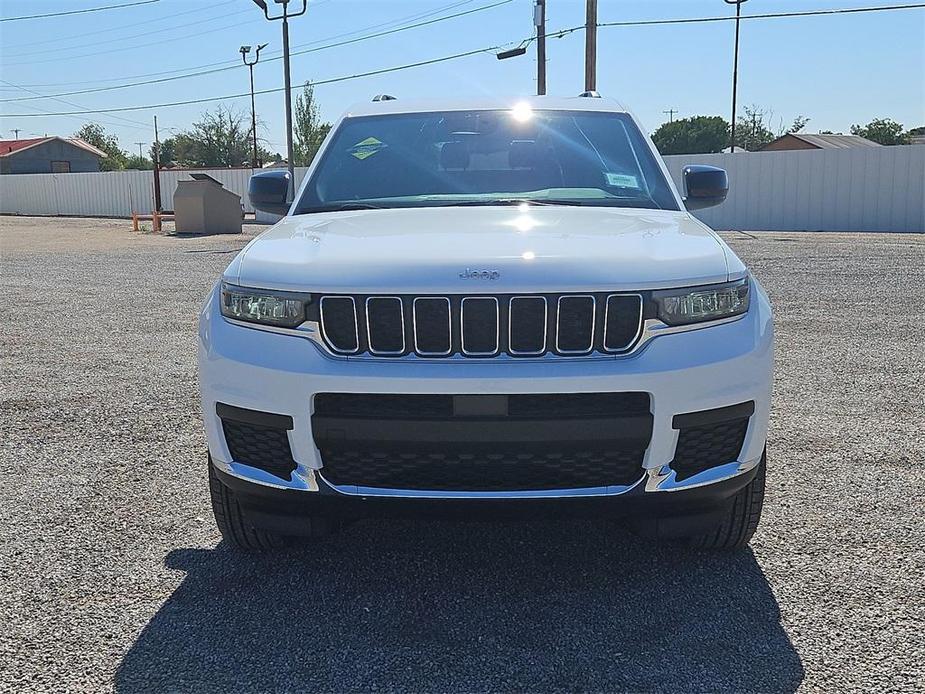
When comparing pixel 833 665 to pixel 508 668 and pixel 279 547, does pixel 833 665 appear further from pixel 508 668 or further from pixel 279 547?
pixel 279 547

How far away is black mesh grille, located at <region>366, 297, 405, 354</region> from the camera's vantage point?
9.05 feet

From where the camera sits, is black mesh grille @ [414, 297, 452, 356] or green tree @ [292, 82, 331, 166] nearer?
black mesh grille @ [414, 297, 452, 356]

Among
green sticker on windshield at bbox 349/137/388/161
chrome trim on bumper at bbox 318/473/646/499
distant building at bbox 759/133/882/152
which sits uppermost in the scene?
distant building at bbox 759/133/882/152

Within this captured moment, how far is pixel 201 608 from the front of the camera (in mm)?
3061

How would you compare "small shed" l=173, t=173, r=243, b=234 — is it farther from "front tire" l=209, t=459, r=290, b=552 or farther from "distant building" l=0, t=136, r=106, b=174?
"distant building" l=0, t=136, r=106, b=174

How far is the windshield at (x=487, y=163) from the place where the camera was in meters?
4.00

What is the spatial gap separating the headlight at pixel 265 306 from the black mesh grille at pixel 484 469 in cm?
42

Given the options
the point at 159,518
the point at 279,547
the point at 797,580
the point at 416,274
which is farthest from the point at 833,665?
the point at 159,518

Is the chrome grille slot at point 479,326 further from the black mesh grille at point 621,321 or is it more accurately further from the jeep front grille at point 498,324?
the black mesh grille at point 621,321

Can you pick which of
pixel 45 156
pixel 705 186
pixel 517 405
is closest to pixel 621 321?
pixel 517 405

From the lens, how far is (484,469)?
2.74 metres

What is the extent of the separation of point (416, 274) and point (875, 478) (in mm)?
2658

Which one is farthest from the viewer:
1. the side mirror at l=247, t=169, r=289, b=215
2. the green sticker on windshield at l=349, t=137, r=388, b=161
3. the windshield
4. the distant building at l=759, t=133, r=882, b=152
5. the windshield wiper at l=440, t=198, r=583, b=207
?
the distant building at l=759, t=133, r=882, b=152

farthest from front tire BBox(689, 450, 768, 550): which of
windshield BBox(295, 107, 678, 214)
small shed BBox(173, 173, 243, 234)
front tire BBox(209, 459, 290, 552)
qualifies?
small shed BBox(173, 173, 243, 234)
